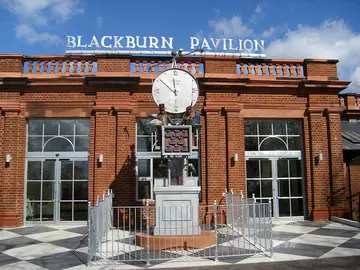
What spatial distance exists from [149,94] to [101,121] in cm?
179

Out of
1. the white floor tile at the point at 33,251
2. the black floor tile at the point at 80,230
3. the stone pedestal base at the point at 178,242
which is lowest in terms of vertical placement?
the white floor tile at the point at 33,251

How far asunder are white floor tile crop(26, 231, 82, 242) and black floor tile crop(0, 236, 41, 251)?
0.23 m

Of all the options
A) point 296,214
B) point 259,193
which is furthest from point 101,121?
point 296,214

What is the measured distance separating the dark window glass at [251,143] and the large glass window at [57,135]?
5.30 metres

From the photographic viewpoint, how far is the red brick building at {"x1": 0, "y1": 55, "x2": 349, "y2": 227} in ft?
38.0

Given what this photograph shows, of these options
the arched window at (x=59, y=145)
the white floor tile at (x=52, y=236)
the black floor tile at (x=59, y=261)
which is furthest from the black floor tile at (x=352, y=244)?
the arched window at (x=59, y=145)

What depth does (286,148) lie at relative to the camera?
12438 mm

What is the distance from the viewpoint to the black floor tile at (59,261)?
269 inches

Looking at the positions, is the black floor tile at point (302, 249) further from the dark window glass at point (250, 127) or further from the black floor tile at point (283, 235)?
the dark window glass at point (250, 127)

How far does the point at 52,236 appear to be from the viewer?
975cm

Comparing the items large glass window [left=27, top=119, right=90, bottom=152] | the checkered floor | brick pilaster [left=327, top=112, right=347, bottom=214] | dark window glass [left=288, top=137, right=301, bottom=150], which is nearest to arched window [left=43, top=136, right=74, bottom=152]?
large glass window [left=27, top=119, right=90, bottom=152]

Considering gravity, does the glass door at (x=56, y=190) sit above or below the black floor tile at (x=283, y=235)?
above

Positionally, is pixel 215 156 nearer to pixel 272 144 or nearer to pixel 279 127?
pixel 272 144

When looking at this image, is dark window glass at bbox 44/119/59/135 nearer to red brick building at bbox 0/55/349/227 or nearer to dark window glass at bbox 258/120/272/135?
red brick building at bbox 0/55/349/227
